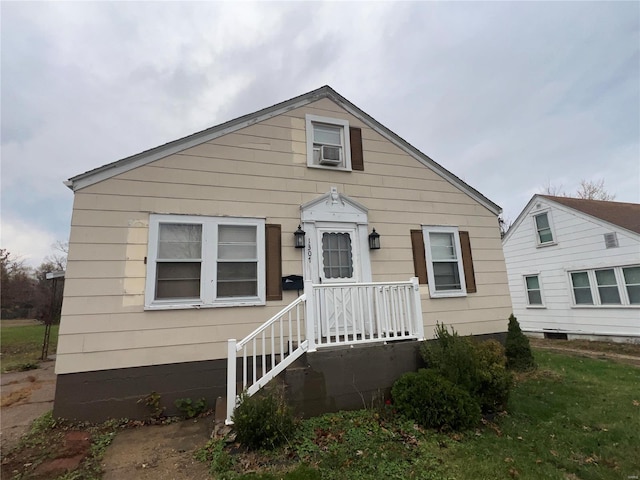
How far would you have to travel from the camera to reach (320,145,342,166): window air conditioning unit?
6227mm

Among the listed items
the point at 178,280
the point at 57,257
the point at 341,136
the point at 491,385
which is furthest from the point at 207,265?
the point at 57,257

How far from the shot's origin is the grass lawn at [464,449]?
2.97 metres

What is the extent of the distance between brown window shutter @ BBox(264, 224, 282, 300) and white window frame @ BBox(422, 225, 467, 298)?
3238 mm

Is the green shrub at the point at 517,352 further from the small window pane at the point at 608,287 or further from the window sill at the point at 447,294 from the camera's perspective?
the small window pane at the point at 608,287

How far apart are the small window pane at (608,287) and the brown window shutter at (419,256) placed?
924 centimetres

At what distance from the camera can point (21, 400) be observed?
576 centimetres

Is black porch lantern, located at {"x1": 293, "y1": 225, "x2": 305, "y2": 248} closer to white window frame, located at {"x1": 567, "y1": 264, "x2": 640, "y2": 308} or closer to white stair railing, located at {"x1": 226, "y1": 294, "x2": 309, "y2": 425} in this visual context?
white stair railing, located at {"x1": 226, "y1": 294, "x2": 309, "y2": 425}

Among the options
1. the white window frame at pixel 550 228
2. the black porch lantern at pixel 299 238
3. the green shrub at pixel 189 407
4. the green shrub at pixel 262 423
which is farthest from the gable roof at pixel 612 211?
the green shrub at pixel 189 407

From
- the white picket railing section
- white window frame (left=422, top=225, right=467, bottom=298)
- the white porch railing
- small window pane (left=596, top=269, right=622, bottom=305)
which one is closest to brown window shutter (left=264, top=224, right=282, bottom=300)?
the white porch railing

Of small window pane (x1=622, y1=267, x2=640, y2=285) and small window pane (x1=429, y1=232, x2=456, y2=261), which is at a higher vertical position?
small window pane (x1=429, y1=232, x2=456, y2=261)

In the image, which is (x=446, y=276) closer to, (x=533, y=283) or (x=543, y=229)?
(x=543, y=229)

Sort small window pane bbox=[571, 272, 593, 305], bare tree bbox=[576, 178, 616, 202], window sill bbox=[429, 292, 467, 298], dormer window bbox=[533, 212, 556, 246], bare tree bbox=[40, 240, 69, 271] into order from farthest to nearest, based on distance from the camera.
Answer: bare tree bbox=[40, 240, 69, 271] → bare tree bbox=[576, 178, 616, 202] → dormer window bbox=[533, 212, 556, 246] → small window pane bbox=[571, 272, 593, 305] → window sill bbox=[429, 292, 467, 298]

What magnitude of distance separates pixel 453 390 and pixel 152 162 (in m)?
5.91

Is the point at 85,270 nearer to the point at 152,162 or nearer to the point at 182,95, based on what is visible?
the point at 152,162
